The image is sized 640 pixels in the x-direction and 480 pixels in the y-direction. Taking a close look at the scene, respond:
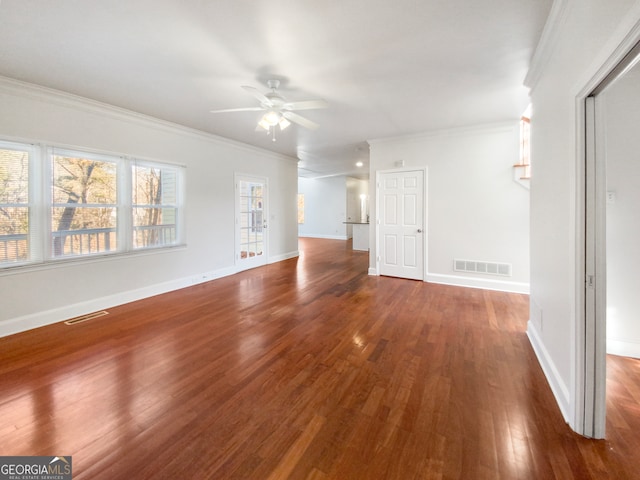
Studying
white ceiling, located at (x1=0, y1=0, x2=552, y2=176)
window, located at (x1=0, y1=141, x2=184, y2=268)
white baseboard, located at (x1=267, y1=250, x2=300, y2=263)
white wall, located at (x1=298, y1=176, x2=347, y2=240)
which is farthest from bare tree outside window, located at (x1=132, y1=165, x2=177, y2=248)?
white wall, located at (x1=298, y1=176, x2=347, y2=240)

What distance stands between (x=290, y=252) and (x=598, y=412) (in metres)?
6.47

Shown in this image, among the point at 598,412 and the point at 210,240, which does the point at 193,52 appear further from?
the point at 598,412

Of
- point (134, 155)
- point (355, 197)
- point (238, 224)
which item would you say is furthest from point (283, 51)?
point (355, 197)

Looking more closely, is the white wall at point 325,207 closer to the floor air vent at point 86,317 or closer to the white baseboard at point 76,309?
the white baseboard at point 76,309

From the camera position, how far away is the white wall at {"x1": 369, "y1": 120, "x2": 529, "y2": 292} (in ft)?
14.4

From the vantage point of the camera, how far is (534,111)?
2.69 meters

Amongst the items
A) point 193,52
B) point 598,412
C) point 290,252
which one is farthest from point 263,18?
point 290,252

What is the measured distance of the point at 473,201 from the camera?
465cm

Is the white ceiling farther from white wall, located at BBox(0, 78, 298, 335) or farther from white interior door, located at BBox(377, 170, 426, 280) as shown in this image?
white interior door, located at BBox(377, 170, 426, 280)

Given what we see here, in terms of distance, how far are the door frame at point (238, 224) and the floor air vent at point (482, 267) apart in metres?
4.11

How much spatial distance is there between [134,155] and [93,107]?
702mm

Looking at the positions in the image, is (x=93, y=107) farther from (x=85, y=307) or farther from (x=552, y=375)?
(x=552, y=375)

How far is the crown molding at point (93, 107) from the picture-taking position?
9.72ft

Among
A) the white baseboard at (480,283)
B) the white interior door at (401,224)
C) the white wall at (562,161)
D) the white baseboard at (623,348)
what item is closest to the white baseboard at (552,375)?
the white wall at (562,161)
